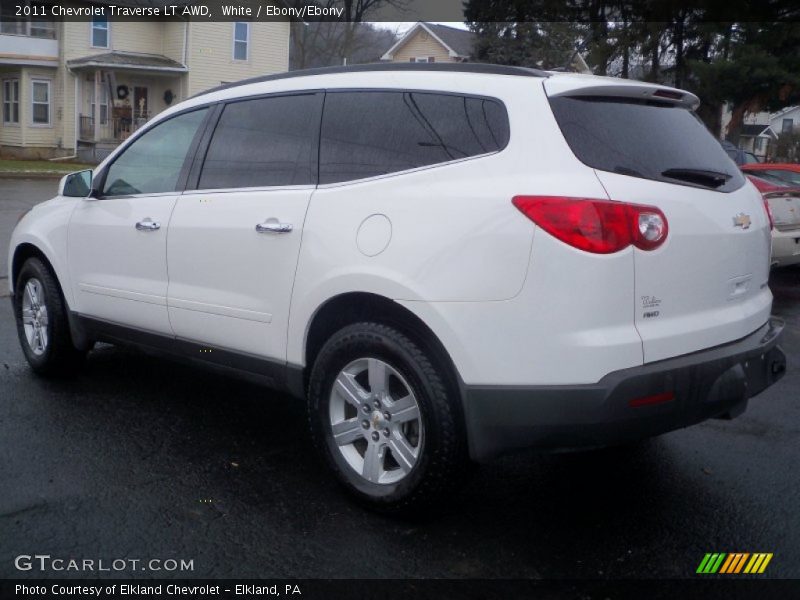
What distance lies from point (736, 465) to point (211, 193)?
9.84 feet

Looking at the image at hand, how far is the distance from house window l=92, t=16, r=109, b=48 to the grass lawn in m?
4.89

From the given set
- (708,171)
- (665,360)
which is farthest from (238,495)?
(708,171)

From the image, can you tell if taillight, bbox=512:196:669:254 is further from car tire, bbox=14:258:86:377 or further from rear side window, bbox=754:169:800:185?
rear side window, bbox=754:169:800:185

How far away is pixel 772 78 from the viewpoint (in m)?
23.8

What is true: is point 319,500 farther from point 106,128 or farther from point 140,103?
point 140,103

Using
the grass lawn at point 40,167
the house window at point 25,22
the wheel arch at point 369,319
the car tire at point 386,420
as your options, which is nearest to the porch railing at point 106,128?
the grass lawn at point 40,167

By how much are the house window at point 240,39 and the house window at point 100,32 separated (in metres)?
4.73

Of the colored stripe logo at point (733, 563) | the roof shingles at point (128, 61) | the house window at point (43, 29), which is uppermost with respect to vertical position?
the house window at point (43, 29)

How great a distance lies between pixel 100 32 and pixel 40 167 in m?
7.92

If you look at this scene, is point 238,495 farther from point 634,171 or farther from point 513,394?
point 634,171

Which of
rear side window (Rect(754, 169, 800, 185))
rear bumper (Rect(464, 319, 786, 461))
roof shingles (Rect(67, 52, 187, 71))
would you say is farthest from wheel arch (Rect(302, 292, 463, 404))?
roof shingles (Rect(67, 52, 187, 71))

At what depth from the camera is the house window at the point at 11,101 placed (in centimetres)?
3397

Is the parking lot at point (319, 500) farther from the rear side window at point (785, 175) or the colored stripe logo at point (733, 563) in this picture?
the rear side window at point (785, 175)

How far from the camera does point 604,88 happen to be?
3.76 metres
